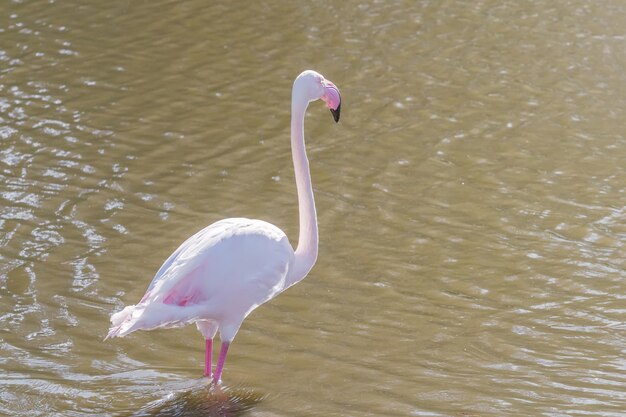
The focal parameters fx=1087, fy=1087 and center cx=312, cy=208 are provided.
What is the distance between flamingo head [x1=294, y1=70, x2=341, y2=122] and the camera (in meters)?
5.79

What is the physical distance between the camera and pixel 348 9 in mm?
11836

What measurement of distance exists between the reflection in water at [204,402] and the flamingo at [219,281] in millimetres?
78

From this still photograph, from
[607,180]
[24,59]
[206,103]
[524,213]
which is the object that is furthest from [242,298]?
[24,59]

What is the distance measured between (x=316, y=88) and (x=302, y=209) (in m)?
0.66

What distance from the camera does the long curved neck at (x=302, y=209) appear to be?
19.0 ft

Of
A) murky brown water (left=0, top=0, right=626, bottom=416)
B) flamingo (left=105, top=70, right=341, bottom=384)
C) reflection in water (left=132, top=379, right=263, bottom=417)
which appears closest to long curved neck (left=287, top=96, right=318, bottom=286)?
flamingo (left=105, top=70, right=341, bottom=384)

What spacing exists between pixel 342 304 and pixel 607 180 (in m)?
2.65

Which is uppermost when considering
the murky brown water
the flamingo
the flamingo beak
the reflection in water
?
the flamingo beak

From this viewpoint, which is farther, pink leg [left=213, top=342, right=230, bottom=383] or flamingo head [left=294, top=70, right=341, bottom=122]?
flamingo head [left=294, top=70, right=341, bottom=122]

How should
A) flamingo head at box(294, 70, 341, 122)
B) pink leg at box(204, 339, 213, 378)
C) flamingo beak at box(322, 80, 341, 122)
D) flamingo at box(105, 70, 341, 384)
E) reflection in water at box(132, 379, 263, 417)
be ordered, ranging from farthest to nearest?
flamingo beak at box(322, 80, 341, 122), flamingo head at box(294, 70, 341, 122), pink leg at box(204, 339, 213, 378), reflection in water at box(132, 379, 263, 417), flamingo at box(105, 70, 341, 384)

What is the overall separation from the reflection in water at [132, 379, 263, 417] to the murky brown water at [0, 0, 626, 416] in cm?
1

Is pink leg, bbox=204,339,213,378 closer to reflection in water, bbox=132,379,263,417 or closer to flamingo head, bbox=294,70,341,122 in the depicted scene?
reflection in water, bbox=132,379,263,417

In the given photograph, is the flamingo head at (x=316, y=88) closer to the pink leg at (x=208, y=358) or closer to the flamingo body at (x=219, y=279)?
the flamingo body at (x=219, y=279)

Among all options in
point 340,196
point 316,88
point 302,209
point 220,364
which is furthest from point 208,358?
point 340,196
